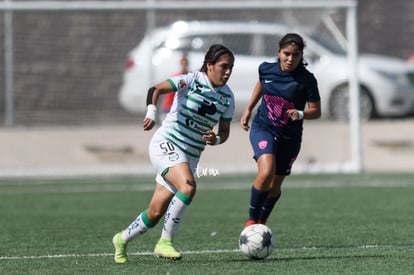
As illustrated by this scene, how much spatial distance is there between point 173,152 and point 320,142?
11930 mm

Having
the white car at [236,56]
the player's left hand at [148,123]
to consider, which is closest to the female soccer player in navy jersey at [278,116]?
the player's left hand at [148,123]

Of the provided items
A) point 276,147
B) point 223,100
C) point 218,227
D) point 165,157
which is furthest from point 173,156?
point 218,227

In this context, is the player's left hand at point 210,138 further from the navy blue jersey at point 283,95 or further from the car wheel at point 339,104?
the car wheel at point 339,104

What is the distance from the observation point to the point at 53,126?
1973cm

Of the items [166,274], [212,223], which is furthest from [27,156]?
[166,274]

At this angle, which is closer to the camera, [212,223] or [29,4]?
[212,223]

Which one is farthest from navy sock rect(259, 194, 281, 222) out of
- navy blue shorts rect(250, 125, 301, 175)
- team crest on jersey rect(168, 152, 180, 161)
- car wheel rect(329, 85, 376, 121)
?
car wheel rect(329, 85, 376, 121)

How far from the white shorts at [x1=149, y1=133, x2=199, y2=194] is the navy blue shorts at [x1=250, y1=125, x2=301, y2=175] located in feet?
3.09

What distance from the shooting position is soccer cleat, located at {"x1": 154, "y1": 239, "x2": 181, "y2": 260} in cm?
Answer: 817

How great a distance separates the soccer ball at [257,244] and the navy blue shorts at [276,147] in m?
0.94

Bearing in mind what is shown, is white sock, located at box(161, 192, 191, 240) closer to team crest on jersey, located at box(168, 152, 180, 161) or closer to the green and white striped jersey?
team crest on jersey, located at box(168, 152, 180, 161)

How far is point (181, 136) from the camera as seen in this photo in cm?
838

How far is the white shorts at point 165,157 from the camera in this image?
27.2ft

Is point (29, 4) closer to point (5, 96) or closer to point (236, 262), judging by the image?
point (5, 96)
